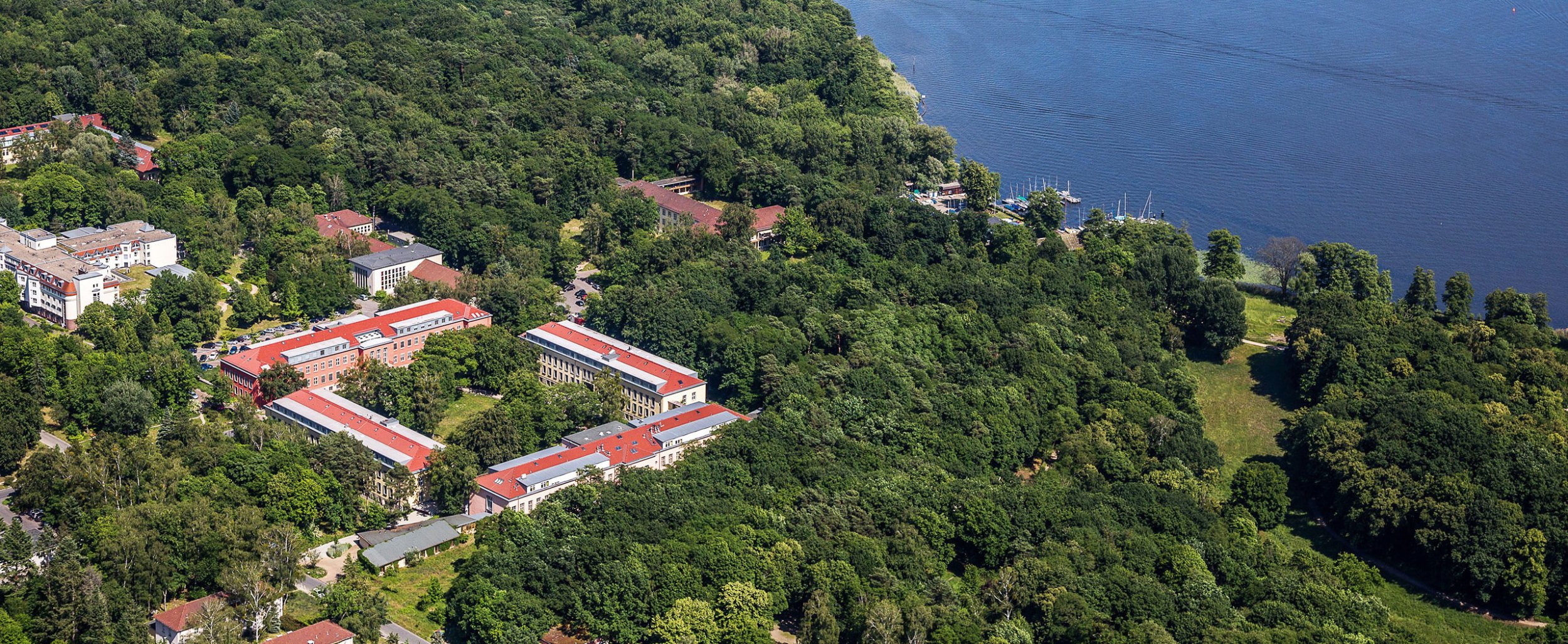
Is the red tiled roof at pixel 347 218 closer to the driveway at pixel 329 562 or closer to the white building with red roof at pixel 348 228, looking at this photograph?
the white building with red roof at pixel 348 228

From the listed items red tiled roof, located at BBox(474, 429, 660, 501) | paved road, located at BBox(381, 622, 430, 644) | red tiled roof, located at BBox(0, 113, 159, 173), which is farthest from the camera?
red tiled roof, located at BBox(0, 113, 159, 173)

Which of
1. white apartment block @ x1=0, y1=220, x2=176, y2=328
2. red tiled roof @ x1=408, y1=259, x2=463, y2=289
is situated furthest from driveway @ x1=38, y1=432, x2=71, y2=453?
red tiled roof @ x1=408, y1=259, x2=463, y2=289

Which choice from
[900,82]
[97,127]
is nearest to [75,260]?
[97,127]

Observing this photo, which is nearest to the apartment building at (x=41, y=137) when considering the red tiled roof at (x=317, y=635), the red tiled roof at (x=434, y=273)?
the red tiled roof at (x=434, y=273)

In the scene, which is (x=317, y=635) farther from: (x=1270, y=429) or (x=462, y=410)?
(x=1270, y=429)

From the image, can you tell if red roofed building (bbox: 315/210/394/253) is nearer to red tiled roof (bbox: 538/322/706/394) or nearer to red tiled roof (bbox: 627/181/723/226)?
red tiled roof (bbox: 538/322/706/394)

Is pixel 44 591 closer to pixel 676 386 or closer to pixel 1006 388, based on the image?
pixel 676 386

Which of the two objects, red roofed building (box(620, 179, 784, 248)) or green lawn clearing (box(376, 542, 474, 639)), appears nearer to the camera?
green lawn clearing (box(376, 542, 474, 639))
